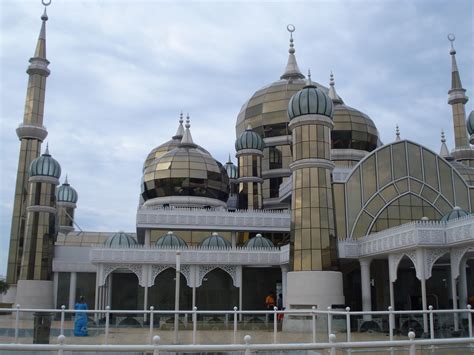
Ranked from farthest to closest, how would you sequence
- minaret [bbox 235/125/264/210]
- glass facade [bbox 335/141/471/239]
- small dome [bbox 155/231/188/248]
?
minaret [bbox 235/125/264/210]
small dome [bbox 155/231/188/248]
glass facade [bbox 335/141/471/239]

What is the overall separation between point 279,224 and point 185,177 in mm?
7064

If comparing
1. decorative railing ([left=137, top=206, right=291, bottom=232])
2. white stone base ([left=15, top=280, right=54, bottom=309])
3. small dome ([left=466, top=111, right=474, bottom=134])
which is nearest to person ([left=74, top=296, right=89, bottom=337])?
decorative railing ([left=137, top=206, right=291, bottom=232])

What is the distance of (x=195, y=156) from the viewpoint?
3866cm

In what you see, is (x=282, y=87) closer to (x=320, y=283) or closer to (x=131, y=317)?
(x=320, y=283)

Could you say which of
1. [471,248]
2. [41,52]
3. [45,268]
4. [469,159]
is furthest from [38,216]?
[469,159]

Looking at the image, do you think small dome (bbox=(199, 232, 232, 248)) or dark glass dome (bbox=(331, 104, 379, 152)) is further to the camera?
dark glass dome (bbox=(331, 104, 379, 152))

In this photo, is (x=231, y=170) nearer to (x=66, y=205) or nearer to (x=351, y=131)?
(x=66, y=205)

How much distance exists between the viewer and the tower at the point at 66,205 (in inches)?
2190

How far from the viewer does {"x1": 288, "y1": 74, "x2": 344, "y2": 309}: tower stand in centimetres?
2409

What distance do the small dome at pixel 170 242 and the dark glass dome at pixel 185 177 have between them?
5427 millimetres

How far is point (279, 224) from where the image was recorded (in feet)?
118

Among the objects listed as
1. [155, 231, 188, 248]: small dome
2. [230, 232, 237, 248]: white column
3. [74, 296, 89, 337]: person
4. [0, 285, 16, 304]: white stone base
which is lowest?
[74, 296, 89, 337]: person

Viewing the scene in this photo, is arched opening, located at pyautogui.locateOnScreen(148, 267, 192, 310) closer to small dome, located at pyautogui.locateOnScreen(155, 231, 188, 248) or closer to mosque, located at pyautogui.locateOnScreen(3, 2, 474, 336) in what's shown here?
mosque, located at pyautogui.locateOnScreen(3, 2, 474, 336)

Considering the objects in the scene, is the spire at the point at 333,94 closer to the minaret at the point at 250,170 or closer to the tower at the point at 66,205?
the minaret at the point at 250,170
